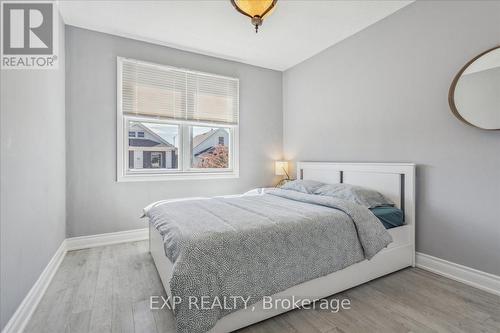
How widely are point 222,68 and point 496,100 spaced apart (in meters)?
3.24

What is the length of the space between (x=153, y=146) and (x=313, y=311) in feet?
9.32

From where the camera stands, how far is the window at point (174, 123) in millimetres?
3238

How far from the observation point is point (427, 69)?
2.39m

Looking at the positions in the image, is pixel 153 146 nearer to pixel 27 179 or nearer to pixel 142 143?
pixel 142 143

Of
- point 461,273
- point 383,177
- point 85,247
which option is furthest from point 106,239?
point 461,273

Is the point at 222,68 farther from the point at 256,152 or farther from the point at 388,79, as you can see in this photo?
the point at 388,79

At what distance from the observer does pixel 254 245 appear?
5.16ft

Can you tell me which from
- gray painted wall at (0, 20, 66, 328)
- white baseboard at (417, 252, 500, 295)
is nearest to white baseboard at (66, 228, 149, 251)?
gray painted wall at (0, 20, 66, 328)

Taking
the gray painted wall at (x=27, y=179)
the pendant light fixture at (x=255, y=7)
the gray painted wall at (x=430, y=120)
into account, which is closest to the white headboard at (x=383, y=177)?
the gray painted wall at (x=430, y=120)

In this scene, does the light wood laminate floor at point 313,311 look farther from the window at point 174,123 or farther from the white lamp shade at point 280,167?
the white lamp shade at point 280,167

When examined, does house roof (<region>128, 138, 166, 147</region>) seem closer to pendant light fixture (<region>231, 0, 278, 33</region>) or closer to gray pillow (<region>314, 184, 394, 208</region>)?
pendant light fixture (<region>231, 0, 278, 33</region>)

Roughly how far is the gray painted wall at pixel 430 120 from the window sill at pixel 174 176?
172cm

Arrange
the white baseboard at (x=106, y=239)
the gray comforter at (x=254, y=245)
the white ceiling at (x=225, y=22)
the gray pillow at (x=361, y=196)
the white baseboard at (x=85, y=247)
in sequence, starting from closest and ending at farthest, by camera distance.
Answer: the gray comforter at (x=254, y=245)
the white baseboard at (x=85, y=247)
the gray pillow at (x=361, y=196)
the white ceiling at (x=225, y=22)
the white baseboard at (x=106, y=239)

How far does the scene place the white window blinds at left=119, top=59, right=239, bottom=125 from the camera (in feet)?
10.6
